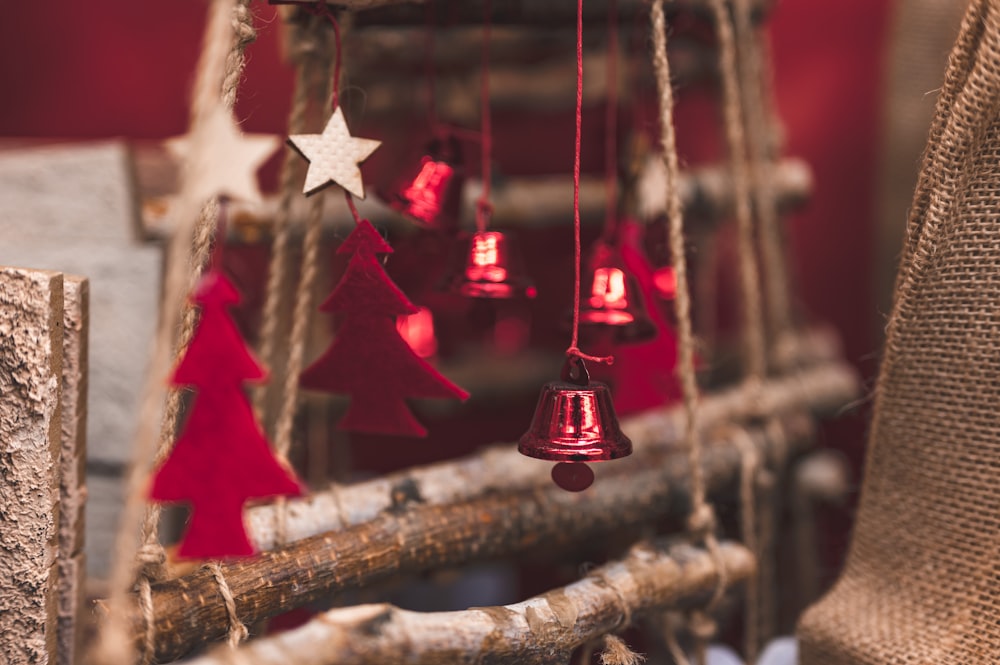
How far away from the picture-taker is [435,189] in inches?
40.6

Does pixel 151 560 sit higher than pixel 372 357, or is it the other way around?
pixel 372 357

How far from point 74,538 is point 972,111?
946mm

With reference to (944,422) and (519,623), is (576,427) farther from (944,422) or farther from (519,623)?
(944,422)

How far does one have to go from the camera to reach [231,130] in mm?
664

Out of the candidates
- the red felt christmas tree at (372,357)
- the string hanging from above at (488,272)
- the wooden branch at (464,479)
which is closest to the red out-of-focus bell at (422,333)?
the wooden branch at (464,479)

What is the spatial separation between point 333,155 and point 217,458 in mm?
296

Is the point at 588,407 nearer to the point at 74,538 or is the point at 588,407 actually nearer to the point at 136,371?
the point at 74,538

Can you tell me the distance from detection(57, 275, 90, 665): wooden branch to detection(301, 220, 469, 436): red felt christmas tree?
216 mm

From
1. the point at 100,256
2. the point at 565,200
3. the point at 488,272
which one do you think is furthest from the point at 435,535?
the point at 565,200

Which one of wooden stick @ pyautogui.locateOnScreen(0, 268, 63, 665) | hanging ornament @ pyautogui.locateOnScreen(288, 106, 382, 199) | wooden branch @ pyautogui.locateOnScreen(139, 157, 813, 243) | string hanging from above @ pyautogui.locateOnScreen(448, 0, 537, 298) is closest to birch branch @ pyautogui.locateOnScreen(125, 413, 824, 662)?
wooden stick @ pyautogui.locateOnScreen(0, 268, 63, 665)

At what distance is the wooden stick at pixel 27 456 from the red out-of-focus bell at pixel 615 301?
1.82 feet

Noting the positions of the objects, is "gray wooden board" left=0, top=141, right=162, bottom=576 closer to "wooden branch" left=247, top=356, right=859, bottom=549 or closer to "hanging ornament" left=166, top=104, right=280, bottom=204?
"wooden branch" left=247, top=356, right=859, bottom=549

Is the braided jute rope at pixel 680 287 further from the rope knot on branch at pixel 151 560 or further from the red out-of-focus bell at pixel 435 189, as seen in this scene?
the rope knot on branch at pixel 151 560

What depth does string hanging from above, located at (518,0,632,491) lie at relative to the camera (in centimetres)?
80
